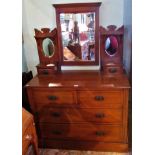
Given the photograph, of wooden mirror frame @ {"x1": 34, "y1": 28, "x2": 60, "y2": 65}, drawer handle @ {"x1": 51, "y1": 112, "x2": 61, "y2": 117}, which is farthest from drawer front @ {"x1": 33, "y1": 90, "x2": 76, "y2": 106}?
wooden mirror frame @ {"x1": 34, "y1": 28, "x2": 60, "y2": 65}

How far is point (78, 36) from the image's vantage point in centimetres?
215

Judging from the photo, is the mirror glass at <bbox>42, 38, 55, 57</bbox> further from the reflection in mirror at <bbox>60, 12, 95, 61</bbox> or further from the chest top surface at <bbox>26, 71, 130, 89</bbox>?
the chest top surface at <bbox>26, 71, 130, 89</bbox>

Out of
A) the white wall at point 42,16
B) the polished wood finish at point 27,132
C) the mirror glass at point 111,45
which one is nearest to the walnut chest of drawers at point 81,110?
the mirror glass at point 111,45

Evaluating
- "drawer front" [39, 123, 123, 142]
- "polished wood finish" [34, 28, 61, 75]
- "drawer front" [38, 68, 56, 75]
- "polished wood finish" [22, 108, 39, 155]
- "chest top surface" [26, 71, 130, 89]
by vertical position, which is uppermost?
"polished wood finish" [34, 28, 61, 75]

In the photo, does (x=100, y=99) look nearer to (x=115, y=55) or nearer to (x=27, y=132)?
(x=115, y=55)

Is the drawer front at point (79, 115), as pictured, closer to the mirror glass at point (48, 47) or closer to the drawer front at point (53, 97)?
the drawer front at point (53, 97)

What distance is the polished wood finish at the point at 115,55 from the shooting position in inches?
79.3

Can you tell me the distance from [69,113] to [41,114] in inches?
12.0

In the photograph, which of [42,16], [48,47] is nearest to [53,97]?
[48,47]

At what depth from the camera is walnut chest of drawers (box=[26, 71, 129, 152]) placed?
190 cm

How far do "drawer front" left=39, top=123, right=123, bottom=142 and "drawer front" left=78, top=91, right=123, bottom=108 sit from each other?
9.5 inches

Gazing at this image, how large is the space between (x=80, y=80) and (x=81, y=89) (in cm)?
15
